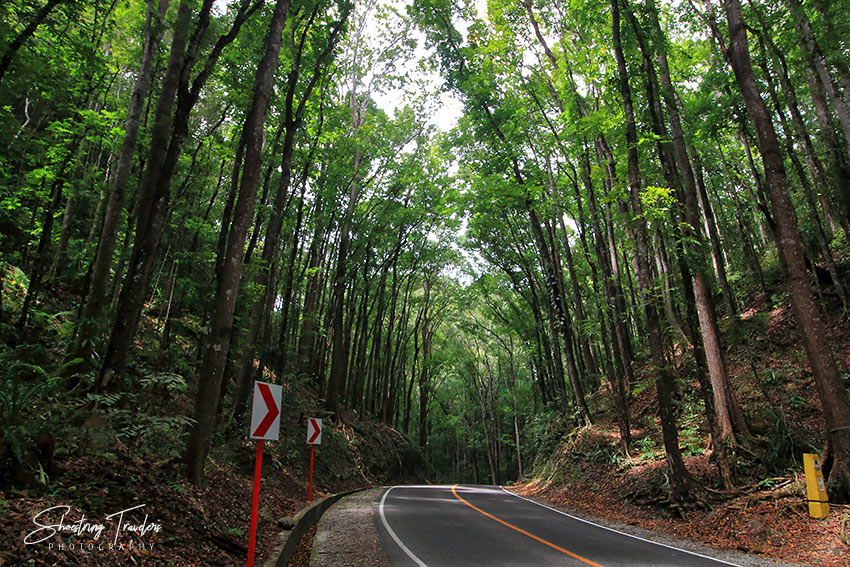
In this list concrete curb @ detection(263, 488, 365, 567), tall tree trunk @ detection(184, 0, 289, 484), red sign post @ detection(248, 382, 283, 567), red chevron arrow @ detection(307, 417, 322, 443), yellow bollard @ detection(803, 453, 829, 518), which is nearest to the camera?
red sign post @ detection(248, 382, 283, 567)

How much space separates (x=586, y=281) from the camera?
26.3 metres

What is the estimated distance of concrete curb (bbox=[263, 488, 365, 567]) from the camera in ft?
17.4

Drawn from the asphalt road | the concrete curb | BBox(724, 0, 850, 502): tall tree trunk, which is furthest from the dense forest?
the asphalt road

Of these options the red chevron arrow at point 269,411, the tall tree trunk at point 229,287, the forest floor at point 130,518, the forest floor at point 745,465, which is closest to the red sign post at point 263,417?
the red chevron arrow at point 269,411

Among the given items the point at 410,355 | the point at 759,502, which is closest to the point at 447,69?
the point at 759,502

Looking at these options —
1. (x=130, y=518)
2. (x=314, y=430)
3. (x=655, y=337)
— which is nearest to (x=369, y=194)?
(x=314, y=430)

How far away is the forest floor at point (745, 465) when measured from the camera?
7.29 m

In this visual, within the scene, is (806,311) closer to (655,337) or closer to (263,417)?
(655,337)

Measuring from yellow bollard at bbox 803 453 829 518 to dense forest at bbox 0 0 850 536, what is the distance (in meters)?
0.27

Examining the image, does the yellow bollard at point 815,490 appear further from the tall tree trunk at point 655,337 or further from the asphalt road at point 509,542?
the asphalt road at point 509,542

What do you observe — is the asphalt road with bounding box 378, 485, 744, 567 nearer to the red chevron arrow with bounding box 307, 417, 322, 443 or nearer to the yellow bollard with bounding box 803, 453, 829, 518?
the red chevron arrow with bounding box 307, 417, 322, 443

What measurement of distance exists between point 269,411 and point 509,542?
4866mm

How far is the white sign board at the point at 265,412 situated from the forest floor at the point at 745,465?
7.63 meters

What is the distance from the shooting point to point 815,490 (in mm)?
7406
